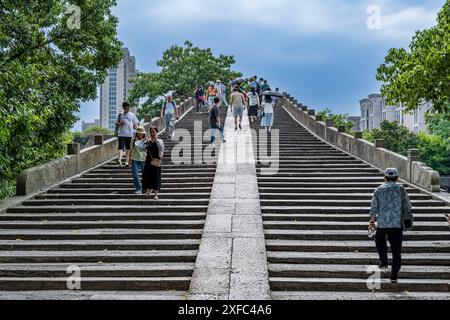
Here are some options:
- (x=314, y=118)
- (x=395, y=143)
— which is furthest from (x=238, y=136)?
(x=395, y=143)

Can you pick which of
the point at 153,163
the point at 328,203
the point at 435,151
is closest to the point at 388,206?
the point at 328,203

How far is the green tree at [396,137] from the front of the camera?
62938 millimetres

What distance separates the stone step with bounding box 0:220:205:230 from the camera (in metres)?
9.62

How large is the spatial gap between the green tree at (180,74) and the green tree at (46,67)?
29.9 metres

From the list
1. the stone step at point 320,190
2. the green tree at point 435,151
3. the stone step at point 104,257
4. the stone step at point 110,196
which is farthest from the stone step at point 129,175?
the green tree at point 435,151

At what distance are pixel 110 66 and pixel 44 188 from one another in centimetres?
1000

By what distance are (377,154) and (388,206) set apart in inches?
302

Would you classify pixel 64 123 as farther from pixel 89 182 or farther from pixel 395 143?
pixel 395 143

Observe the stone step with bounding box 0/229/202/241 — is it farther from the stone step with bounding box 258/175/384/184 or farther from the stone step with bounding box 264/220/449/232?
the stone step with bounding box 258/175/384/184

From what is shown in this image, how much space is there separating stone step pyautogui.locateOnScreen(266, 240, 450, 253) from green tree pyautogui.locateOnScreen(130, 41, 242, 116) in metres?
43.4

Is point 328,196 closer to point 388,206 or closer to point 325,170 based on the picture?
point 325,170

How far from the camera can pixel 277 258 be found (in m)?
8.16

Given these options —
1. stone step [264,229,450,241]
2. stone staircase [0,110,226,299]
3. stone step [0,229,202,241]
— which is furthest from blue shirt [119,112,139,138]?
stone step [264,229,450,241]

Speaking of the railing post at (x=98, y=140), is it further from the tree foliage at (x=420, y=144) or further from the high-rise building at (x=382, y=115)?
the high-rise building at (x=382, y=115)
